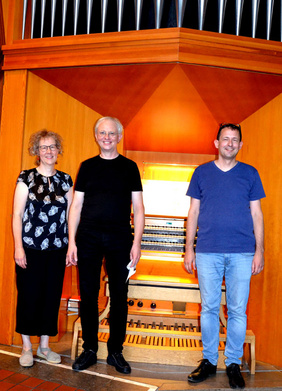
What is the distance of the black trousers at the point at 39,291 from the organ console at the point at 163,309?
31cm

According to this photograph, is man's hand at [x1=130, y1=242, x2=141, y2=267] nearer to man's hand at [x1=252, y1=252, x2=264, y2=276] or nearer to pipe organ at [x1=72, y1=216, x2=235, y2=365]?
pipe organ at [x1=72, y1=216, x2=235, y2=365]

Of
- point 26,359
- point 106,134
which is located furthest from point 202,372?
point 106,134

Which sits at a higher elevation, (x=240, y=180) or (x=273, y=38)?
(x=273, y=38)

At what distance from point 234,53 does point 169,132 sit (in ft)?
3.31

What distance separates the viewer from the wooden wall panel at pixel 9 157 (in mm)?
3387

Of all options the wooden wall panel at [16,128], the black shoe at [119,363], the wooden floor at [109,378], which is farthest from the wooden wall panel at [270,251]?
the wooden wall panel at [16,128]

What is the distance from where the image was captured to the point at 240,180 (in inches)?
105

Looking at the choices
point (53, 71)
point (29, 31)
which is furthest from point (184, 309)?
point (29, 31)

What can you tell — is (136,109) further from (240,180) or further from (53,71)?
(240,180)

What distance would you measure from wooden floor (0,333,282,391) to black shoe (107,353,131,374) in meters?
0.04

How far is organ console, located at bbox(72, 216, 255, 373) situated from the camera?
9.86 ft

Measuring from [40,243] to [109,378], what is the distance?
3.61 ft

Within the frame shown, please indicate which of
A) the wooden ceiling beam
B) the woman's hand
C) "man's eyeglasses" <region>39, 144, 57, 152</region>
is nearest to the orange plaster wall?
the wooden ceiling beam

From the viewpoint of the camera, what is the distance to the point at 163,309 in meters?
3.45
